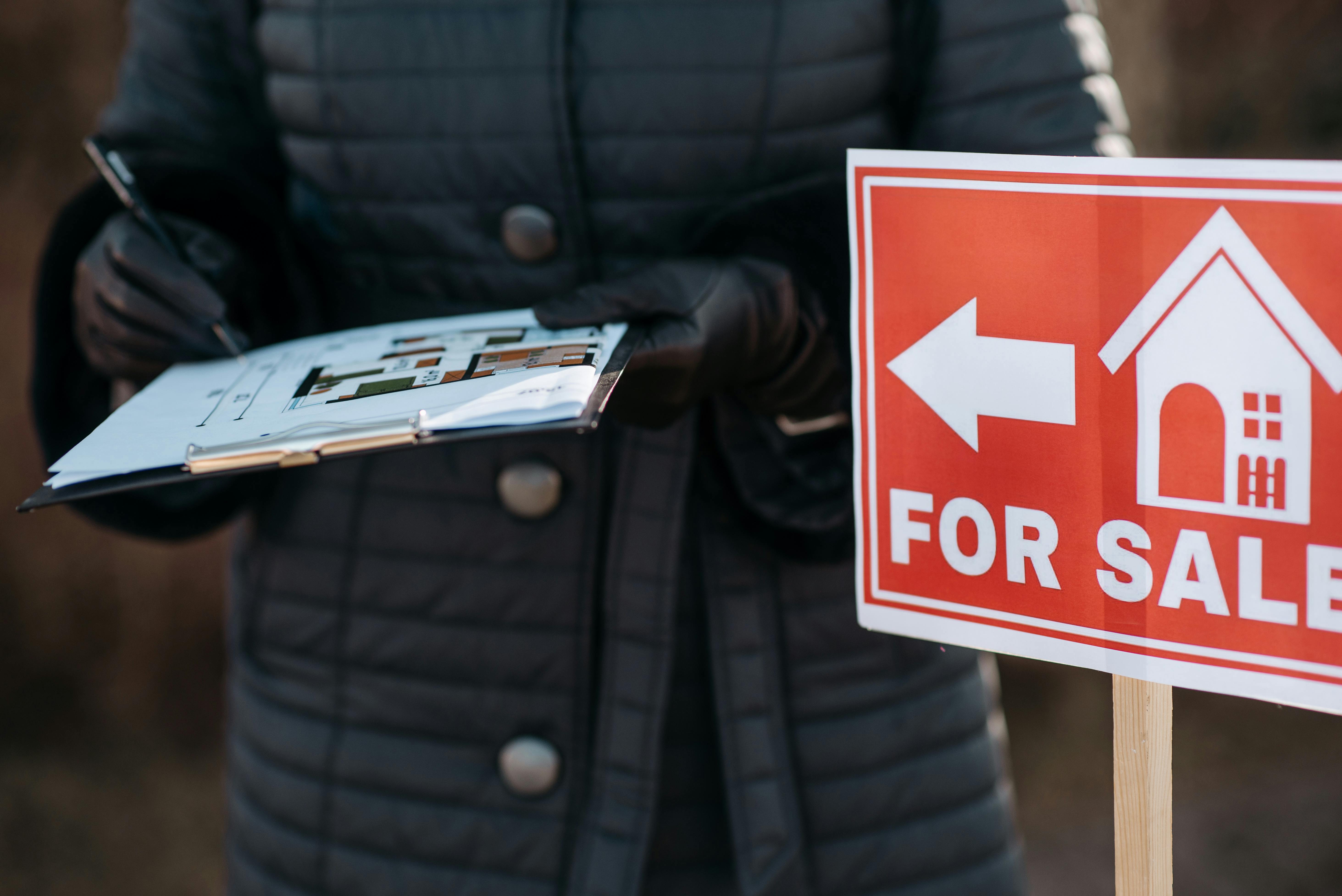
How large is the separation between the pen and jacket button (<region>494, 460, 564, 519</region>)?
0.21 m

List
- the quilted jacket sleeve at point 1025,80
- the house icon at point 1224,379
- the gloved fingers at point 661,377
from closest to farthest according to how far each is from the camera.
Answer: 1. the house icon at point 1224,379
2. the gloved fingers at point 661,377
3. the quilted jacket sleeve at point 1025,80

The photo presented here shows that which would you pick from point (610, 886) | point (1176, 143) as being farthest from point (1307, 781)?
point (610, 886)

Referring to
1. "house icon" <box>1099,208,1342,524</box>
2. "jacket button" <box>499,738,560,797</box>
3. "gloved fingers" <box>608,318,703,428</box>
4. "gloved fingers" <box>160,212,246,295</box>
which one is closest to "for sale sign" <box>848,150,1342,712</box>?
"house icon" <box>1099,208,1342,524</box>

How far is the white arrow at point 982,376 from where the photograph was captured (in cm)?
56

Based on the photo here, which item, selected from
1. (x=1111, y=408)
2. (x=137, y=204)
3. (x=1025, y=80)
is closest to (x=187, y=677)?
(x=137, y=204)

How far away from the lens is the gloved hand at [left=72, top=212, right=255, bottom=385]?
82cm

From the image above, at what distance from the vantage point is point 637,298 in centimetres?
72

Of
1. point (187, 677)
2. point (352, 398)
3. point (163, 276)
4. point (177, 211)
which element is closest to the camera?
point (352, 398)

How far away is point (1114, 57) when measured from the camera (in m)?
2.22

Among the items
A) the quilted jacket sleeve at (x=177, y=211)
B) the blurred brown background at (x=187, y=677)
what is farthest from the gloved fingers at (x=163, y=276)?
the blurred brown background at (x=187, y=677)

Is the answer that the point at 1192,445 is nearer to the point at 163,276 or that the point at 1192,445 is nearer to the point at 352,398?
the point at 352,398

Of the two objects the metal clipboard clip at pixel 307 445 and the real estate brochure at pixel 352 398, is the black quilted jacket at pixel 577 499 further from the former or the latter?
the metal clipboard clip at pixel 307 445

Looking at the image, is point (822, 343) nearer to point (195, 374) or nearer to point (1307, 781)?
point (195, 374)

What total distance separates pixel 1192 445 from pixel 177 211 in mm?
771
